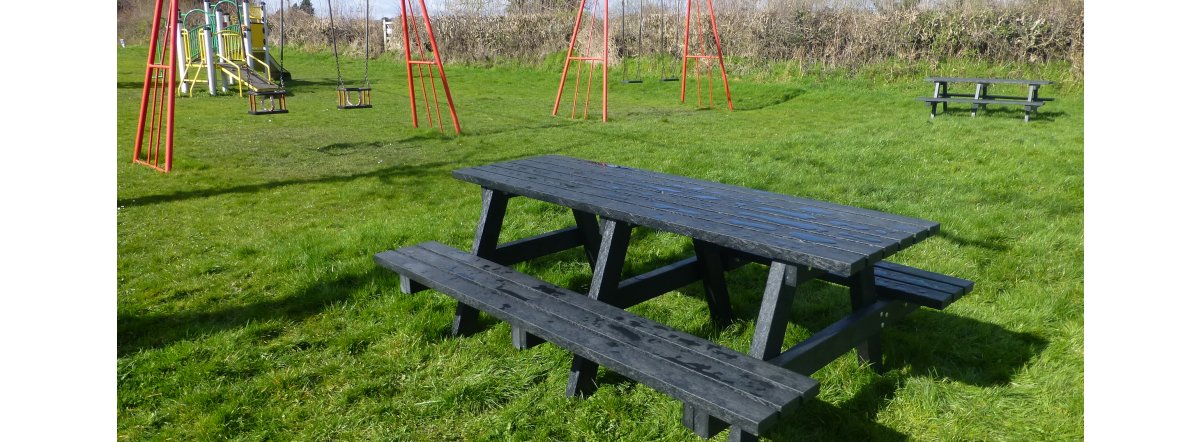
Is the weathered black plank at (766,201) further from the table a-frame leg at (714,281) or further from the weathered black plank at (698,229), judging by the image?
the weathered black plank at (698,229)

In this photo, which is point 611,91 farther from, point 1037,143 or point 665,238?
point 665,238

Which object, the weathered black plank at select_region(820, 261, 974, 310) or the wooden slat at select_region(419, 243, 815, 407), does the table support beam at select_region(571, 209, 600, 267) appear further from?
the weathered black plank at select_region(820, 261, 974, 310)

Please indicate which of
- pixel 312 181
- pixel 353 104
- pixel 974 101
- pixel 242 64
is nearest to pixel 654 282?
pixel 312 181

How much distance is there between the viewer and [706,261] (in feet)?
11.3

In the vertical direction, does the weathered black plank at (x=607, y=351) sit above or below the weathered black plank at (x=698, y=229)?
below

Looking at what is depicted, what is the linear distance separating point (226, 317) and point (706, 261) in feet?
7.42

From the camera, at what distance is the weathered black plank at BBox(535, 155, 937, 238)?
8.86 feet

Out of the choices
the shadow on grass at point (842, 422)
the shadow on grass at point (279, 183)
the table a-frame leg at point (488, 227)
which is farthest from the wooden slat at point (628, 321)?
the shadow on grass at point (279, 183)

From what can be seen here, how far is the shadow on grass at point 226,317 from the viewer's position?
3375 millimetres

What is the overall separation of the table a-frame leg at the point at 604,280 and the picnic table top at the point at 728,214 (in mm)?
107

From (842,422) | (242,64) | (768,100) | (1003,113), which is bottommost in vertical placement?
(842,422)

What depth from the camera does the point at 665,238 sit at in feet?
16.1

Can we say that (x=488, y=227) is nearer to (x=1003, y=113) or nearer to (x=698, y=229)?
(x=698, y=229)

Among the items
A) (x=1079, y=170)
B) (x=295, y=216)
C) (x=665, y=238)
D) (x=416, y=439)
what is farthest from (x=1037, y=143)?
(x=416, y=439)
